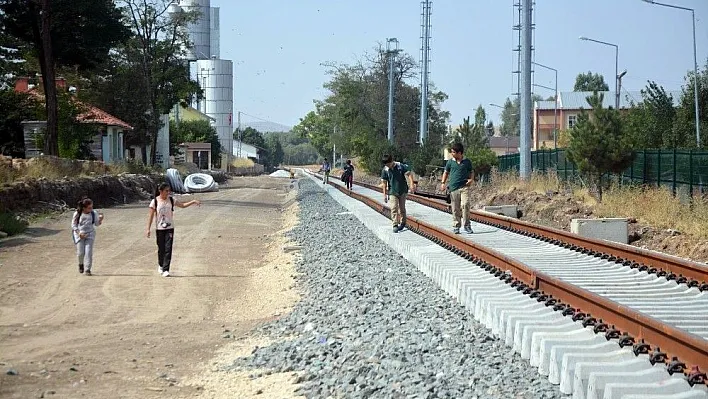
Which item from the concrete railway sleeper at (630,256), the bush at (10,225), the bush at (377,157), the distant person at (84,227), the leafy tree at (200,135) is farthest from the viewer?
the leafy tree at (200,135)

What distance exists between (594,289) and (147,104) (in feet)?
208

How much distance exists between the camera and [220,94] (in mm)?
149375

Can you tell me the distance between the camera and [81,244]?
1625cm

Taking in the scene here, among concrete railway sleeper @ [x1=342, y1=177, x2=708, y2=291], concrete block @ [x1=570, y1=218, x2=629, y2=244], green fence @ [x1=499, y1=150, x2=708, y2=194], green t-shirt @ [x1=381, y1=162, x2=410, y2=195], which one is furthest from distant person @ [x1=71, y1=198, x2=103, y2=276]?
green fence @ [x1=499, y1=150, x2=708, y2=194]

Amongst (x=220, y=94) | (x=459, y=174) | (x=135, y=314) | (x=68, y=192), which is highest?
(x=220, y=94)

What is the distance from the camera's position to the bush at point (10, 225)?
23.8 m

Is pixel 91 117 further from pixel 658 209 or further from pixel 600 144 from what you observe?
pixel 658 209

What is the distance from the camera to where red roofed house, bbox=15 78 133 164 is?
49.7 m

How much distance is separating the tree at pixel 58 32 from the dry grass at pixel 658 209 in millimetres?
25038

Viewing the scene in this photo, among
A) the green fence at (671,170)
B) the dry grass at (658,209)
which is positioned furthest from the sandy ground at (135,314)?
the green fence at (671,170)

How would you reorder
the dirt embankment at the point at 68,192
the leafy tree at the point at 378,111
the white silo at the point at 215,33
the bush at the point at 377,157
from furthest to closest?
the white silo at the point at 215,33 < the leafy tree at the point at 378,111 < the bush at the point at 377,157 < the dirt embankment at the point at 68,192

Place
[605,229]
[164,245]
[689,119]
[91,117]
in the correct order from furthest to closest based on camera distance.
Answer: [91,117], [689,119], [605,229], [164,245]

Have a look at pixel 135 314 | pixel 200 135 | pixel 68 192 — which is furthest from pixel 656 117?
pixel 200 135

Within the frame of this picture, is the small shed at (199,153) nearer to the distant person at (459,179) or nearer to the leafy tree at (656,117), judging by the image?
the leafy tree at (656,117)
